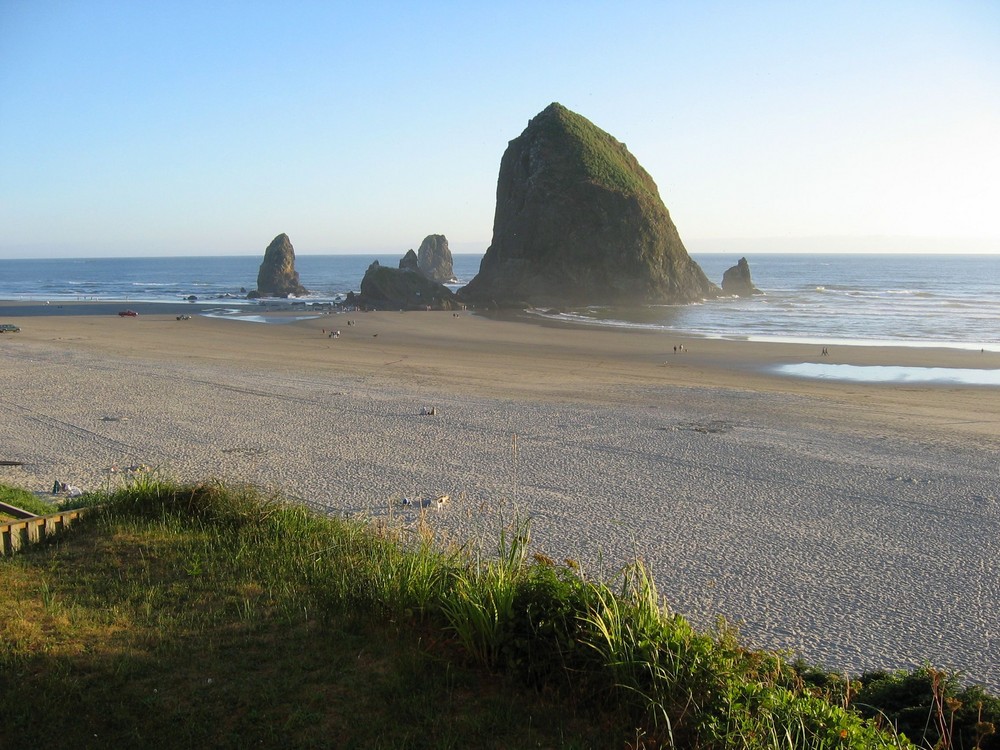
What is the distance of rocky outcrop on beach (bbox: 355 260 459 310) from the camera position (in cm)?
5984

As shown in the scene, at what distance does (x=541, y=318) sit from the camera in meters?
52.7

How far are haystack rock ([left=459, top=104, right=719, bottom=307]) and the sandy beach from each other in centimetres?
4063

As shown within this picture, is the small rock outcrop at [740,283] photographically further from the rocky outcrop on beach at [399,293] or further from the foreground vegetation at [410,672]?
the foreground vegetation at [410,672]

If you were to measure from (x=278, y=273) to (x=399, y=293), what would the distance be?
24304 mm

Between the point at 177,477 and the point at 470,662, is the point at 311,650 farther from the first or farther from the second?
the point at 177,477

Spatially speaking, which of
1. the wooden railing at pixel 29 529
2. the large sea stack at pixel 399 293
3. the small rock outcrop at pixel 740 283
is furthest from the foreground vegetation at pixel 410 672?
the small rock outcrop at pixel 740 283

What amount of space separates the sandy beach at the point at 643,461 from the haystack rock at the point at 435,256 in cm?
9939

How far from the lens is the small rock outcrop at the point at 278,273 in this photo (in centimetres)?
7875

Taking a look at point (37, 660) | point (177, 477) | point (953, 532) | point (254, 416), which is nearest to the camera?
point (37, 660)

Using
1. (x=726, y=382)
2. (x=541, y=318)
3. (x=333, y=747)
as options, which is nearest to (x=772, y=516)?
(x=333, y=747)

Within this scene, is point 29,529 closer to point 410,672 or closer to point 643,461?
point 410,672

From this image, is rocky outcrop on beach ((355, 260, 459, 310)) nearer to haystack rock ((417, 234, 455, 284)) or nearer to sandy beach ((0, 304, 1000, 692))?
sandy beach ((0, 304, 1000, 692))

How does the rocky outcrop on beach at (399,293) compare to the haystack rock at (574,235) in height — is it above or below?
below

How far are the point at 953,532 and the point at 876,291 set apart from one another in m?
77.8
